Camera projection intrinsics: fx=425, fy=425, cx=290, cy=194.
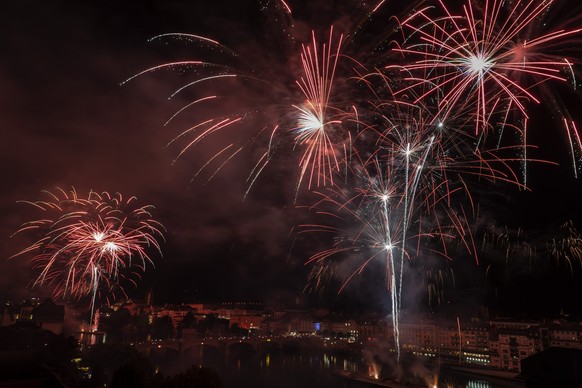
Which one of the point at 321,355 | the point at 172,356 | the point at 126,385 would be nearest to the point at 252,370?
the point at 172,356

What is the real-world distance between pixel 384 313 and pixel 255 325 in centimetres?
2421

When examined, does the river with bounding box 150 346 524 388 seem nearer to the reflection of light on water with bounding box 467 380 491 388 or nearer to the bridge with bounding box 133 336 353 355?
the reflection of light on water with bounding box 467 380 491 388

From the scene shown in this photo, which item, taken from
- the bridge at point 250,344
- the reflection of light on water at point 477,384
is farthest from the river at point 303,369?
the bridge at point 250,344

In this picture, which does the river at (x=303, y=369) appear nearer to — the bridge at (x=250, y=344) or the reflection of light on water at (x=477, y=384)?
the reflection of light on water at (x=477, y=384)

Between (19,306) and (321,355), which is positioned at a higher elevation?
(19,306)

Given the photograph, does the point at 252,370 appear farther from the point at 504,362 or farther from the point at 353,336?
the point at 353,336

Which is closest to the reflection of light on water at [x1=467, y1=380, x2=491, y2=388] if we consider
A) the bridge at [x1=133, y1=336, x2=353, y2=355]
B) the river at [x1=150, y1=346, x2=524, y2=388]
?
the river at [x1=150, y1=346, x2=524, y2=388]

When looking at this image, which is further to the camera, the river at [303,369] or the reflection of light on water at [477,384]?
the river at [303,369]

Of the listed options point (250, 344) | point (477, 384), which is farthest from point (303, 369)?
point (250, 344)

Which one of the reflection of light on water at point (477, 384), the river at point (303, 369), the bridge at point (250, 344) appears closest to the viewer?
the reflection of light on water at point (477, 384)

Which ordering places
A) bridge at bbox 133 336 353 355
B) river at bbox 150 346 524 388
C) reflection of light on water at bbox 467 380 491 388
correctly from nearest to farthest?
1. reflection of light on water at bbox 467 380 491 388
2. river at bbox 150 346 524 388
3. bridge at bbox 133 336 353 355

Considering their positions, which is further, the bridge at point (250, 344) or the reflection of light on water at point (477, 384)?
the bridge at point (250, 344)

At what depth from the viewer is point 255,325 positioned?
262 ft

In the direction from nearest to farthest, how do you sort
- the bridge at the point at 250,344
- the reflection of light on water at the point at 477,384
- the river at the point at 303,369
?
the reflection of light on water at the point at 477,384
the river at the point at 303,369
the bridge at the point at 250,344
